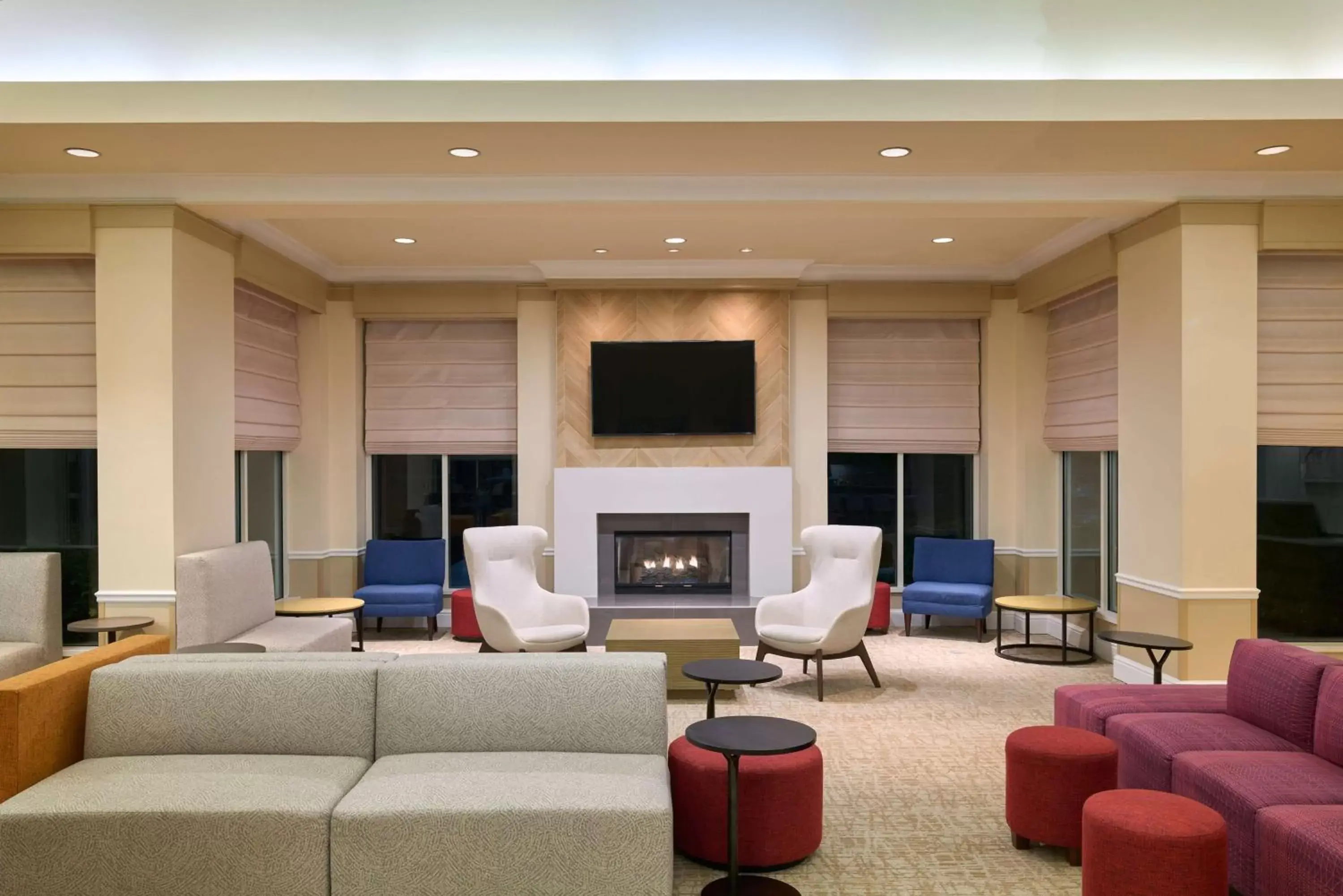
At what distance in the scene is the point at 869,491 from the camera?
8938mm

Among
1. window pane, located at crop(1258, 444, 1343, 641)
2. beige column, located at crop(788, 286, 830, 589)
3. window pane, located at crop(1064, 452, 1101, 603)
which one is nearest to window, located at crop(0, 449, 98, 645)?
beige column, located at crop(788, 286, 830, 589)

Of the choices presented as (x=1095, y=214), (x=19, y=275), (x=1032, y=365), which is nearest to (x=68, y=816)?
(x=19, y=275)

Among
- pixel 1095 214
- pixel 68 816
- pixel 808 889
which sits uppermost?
pixel 1095 214

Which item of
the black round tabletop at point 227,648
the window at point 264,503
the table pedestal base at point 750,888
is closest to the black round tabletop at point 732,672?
the table pedestal base at point 750,888

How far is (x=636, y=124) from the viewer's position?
4621 millimetres

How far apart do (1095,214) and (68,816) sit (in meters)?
5.83

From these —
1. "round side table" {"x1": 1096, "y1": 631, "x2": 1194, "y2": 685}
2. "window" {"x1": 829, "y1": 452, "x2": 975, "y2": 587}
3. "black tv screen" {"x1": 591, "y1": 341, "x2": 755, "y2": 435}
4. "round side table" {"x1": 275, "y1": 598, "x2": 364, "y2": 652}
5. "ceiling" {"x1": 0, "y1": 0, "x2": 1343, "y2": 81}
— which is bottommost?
"round side table" {"x1": 275, "y1": 598, "x2": 364, "y2": 652}

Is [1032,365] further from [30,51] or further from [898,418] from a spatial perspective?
[30,51]

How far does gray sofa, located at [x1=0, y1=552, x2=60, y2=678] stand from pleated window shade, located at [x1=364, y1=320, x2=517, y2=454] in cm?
335

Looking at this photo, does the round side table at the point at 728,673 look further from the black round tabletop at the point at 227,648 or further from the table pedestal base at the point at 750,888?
the black round tabletop at the point at 227,648

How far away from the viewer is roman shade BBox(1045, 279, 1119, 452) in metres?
6.98

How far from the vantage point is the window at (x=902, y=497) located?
892 cm

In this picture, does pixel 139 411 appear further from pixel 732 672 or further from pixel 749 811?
pixel 749 811

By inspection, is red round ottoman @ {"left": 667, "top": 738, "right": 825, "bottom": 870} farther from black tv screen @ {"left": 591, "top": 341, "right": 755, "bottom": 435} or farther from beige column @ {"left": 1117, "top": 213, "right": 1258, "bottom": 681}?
black tv screen @ {"left": 591, "top": 341, "right": 755, "bottom": 435}
